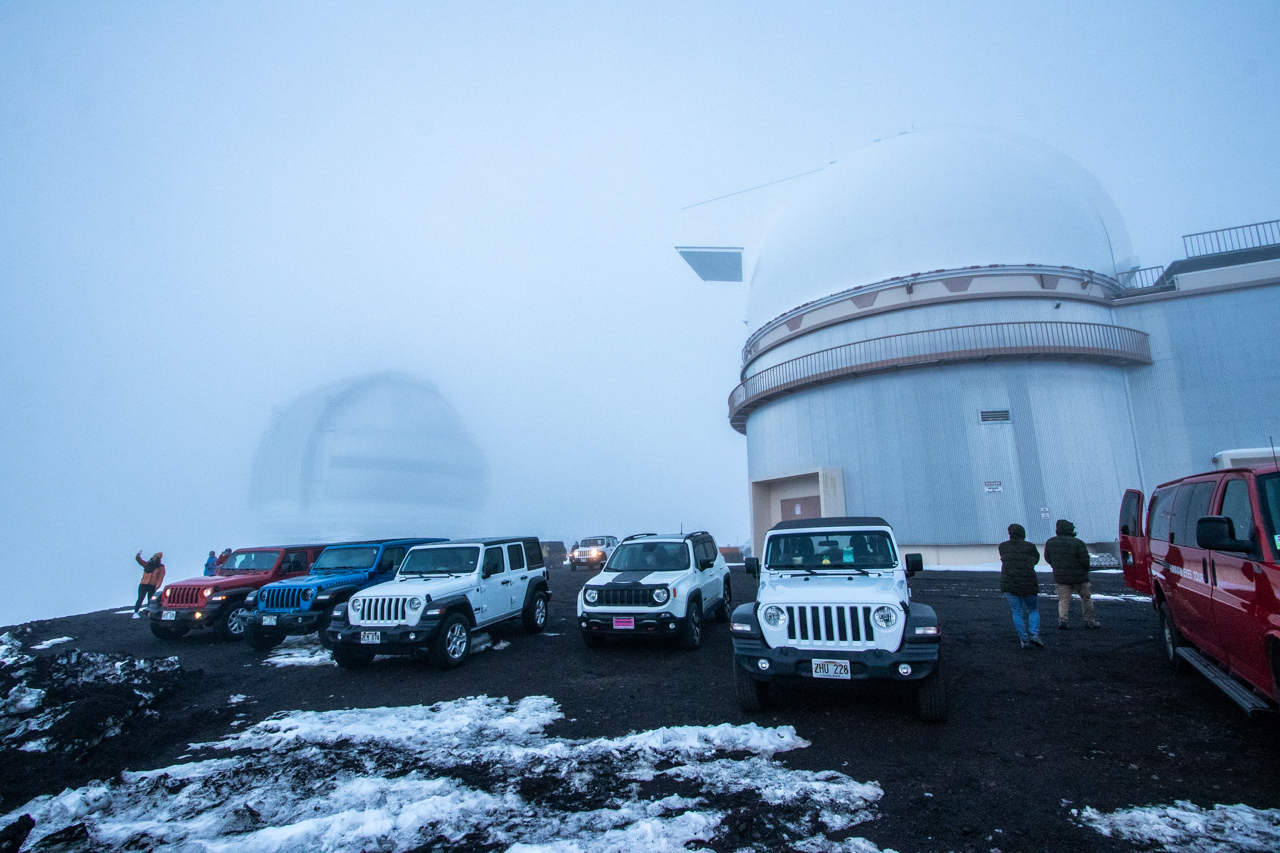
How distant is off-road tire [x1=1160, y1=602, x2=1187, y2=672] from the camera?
22.6 feet

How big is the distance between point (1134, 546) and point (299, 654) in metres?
15.9

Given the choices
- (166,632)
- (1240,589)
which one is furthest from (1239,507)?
(166,632)

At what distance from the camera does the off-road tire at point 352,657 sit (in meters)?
8.60

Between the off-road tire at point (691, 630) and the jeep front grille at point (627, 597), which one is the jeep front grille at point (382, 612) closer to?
the jeep front grille at point (627, 597)

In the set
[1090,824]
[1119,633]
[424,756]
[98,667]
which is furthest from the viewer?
[1119,633]

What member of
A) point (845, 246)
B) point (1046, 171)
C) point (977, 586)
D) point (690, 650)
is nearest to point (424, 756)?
point (690, 650)

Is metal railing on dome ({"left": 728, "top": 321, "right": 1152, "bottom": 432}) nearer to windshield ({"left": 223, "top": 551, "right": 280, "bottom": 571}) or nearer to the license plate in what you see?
the license plate

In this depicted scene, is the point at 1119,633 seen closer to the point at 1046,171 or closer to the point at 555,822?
the point at 555,822

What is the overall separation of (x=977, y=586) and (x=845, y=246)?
1593cm

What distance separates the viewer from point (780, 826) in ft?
12.8

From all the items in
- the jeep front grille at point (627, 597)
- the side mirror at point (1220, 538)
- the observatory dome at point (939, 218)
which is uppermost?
the observatory dome at point (939, 218)

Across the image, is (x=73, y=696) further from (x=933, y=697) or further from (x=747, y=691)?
(x=933, y=697)

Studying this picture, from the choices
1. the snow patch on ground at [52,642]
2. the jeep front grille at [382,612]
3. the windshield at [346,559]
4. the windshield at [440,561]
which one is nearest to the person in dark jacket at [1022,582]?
the windshield at [440,561]

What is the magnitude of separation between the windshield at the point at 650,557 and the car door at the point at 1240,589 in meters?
6.83
